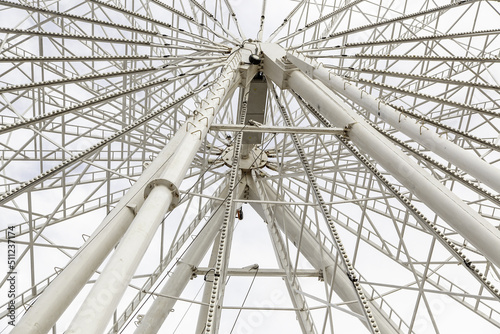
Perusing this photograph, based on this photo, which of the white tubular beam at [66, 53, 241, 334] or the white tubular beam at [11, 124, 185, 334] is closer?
the white tubular beam at [66, 53, 241, 334]

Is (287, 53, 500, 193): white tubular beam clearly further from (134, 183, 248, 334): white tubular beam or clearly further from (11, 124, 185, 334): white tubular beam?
(134, 183, 248, 334): white tubular beam

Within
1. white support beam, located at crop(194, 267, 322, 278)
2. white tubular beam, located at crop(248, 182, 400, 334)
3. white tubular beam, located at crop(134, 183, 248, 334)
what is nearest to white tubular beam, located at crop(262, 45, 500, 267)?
white tubular beam, located at crop(248, 182, 400, 334)

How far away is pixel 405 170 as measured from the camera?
394 inches

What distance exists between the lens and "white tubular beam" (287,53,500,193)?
9.43 metres

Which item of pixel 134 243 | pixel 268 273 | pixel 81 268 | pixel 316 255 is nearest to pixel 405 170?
pixel 134 243

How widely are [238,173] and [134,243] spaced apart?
611 inches

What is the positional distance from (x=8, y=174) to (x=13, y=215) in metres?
1.93

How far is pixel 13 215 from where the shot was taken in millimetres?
23297

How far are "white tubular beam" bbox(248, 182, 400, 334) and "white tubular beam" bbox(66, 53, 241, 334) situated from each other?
8852mm

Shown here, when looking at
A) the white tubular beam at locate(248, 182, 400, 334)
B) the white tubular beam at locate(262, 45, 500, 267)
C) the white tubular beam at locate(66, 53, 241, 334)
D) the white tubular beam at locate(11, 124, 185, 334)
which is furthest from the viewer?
the white tubular beam at locate(248, 182, 400, 334)

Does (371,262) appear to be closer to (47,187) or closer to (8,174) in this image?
(47,187)

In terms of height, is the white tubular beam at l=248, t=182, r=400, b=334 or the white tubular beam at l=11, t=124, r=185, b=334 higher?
the white tubular beam at l=248, t=182, r=400, b=334

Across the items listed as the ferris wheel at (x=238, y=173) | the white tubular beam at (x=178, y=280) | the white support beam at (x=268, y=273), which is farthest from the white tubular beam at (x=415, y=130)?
the white support beam at (x=268, y=273)

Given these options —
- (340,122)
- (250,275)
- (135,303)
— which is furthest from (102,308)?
(250,275)
